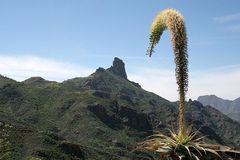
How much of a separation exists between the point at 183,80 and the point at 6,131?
197 metres

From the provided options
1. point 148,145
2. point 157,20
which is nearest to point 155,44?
point 157,20

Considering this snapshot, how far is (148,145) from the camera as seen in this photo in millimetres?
7914

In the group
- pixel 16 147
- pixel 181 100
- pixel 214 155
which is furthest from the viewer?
pixel 16 147

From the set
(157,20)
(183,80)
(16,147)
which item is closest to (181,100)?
(183,80)

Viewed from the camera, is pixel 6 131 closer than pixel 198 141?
No

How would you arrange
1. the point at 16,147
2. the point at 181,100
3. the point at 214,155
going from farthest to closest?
1. the point at 16,147
2. the point at 214,155
3. the point at 181,100

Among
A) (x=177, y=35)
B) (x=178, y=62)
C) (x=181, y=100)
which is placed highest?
(x=177, y=35)

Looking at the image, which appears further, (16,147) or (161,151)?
(16,147)

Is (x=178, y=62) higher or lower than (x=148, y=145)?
higher

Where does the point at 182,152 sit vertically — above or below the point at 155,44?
below

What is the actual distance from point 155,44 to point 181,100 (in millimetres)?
1123

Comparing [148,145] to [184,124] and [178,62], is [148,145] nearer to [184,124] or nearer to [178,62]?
[184,124]

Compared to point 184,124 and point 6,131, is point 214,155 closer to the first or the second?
point 184,124

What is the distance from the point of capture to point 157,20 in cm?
803
